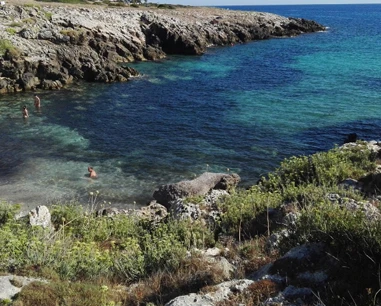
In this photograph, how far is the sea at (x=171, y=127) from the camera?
74.7 feet

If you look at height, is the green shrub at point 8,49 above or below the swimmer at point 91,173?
above

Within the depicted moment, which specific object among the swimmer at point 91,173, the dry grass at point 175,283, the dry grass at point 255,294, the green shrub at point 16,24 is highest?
the green shrub at point 16,24

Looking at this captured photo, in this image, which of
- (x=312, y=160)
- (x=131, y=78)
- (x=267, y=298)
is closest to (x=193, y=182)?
(x=312, y=160)

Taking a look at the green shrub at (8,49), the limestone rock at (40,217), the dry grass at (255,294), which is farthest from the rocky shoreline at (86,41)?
the dry grass at (255,294)

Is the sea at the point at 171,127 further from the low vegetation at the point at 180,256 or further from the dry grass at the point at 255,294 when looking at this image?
the dry grass at the point at 255,294

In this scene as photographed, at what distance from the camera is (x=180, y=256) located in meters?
8.89

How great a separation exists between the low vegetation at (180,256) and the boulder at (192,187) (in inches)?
169

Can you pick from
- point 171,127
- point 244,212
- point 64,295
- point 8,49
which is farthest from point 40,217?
point 8,49

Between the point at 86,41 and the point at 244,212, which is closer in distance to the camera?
the point at 244,212

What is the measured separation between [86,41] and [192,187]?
40854 millimetres

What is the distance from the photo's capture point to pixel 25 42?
45.5m

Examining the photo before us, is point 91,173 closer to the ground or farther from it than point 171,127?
closer to the ground

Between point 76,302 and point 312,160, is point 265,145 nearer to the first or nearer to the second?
point 312,160

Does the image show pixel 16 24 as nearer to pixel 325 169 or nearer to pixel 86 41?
pixel 86 41
